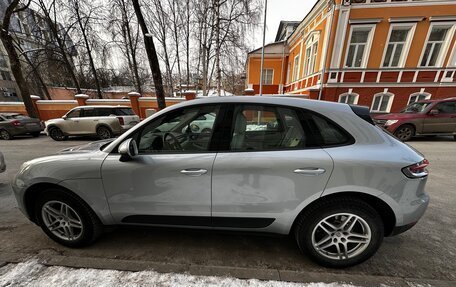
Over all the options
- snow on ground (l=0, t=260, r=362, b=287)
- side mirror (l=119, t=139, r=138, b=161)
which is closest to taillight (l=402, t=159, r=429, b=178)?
snow on ground (l=0, t=260, r=362, b=287)

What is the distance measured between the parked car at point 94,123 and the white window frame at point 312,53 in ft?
40.2

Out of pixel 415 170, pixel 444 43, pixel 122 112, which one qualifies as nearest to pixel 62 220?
pixel 415 170

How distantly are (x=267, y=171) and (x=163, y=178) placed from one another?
1.01 m

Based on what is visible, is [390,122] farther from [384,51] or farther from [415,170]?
[415,170]

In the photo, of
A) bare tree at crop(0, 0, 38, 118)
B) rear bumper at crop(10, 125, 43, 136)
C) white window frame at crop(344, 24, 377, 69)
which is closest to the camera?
rear bumper at crop(10, 125, 43, 136)

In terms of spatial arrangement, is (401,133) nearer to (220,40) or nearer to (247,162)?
(247,162)

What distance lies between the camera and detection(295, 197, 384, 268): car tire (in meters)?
1.80

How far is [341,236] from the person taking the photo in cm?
188

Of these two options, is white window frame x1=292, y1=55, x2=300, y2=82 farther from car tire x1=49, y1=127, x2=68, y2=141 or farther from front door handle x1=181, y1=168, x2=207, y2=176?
front door handle x1=181, y1=168, x2=207, y2=176

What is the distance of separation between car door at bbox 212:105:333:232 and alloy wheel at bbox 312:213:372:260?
363 mm

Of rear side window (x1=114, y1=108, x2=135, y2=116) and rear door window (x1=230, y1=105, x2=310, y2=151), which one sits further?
rear side window (x1=114, y1=108, x2=135, y2=116)

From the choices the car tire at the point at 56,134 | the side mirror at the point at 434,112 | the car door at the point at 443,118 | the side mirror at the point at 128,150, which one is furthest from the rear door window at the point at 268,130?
the car tire at the point at 56,134

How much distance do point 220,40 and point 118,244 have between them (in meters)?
15.2

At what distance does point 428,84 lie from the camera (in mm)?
11531
